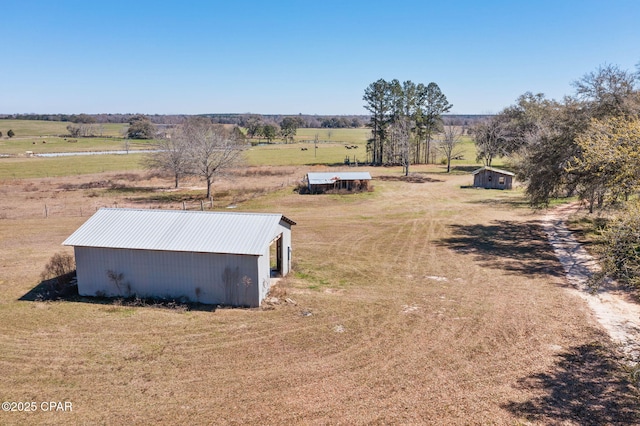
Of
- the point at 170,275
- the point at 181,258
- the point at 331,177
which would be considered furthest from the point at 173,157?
the point at 181,258

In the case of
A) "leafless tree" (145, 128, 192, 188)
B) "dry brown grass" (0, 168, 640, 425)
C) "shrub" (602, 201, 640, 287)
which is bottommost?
"dry brown grass" (0, 168, 640, 425)

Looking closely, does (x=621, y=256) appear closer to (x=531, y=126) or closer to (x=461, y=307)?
(x=461, y=307)

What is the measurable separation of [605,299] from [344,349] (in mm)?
11835

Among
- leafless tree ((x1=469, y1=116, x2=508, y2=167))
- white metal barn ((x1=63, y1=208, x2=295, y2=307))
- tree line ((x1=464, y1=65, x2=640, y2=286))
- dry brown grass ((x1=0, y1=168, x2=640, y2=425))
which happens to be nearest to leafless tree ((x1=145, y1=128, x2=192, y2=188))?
dry brown grass ((x1=0, y1=168, x2=640, y2=425))

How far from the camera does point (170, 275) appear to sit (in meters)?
17.8

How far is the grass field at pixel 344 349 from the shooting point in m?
10.8

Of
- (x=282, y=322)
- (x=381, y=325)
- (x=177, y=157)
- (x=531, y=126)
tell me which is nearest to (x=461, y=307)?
(x=381, y=325)

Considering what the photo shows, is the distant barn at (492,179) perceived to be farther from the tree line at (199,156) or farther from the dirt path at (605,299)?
the tree line at (199,156)

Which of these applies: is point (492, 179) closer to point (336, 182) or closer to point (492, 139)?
point (336, 182)

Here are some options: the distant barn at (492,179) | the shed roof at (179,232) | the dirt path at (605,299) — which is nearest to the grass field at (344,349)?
the dirt path at (605,299)

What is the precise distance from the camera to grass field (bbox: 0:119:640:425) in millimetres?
10781

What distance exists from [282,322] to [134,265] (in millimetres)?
6988

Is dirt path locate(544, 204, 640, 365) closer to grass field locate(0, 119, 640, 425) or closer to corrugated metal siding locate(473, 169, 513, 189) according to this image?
grass field locate(0, 119, 640, 425)

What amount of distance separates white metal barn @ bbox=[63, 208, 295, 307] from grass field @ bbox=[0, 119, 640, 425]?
931 mm
